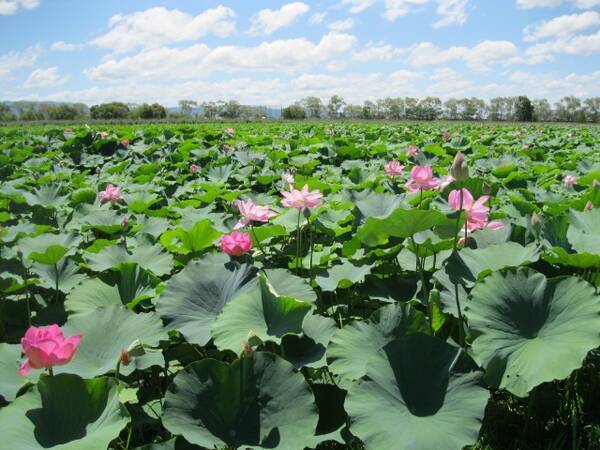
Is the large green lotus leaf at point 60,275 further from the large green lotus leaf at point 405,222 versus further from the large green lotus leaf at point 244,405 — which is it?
the large green lotus leaf at point 405,222

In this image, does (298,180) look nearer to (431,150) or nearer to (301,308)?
(301,308)

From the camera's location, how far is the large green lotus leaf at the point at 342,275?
5.41 feet

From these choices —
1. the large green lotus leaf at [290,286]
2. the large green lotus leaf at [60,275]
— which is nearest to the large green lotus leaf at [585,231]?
the large green lotus leaf at [290,286]

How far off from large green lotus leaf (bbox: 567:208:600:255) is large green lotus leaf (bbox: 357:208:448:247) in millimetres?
455

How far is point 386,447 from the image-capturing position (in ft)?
3.05

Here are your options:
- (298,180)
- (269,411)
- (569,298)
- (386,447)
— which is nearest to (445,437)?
(386,447)

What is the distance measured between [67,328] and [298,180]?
7.29 feet

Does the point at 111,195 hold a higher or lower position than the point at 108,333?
higher

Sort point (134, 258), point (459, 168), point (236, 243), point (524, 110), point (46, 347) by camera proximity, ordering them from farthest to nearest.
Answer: point (524, 110) → point (134, 258) → point (236, 243) → point (459, 168) → point (46, 347)

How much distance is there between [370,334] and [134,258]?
1.06 metres

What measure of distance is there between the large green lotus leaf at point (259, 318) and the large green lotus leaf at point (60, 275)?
2.82ft

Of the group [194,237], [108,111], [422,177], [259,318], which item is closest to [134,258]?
[194,237]

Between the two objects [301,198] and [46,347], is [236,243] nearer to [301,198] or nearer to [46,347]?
[301,198]

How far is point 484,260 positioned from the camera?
1.46 m
